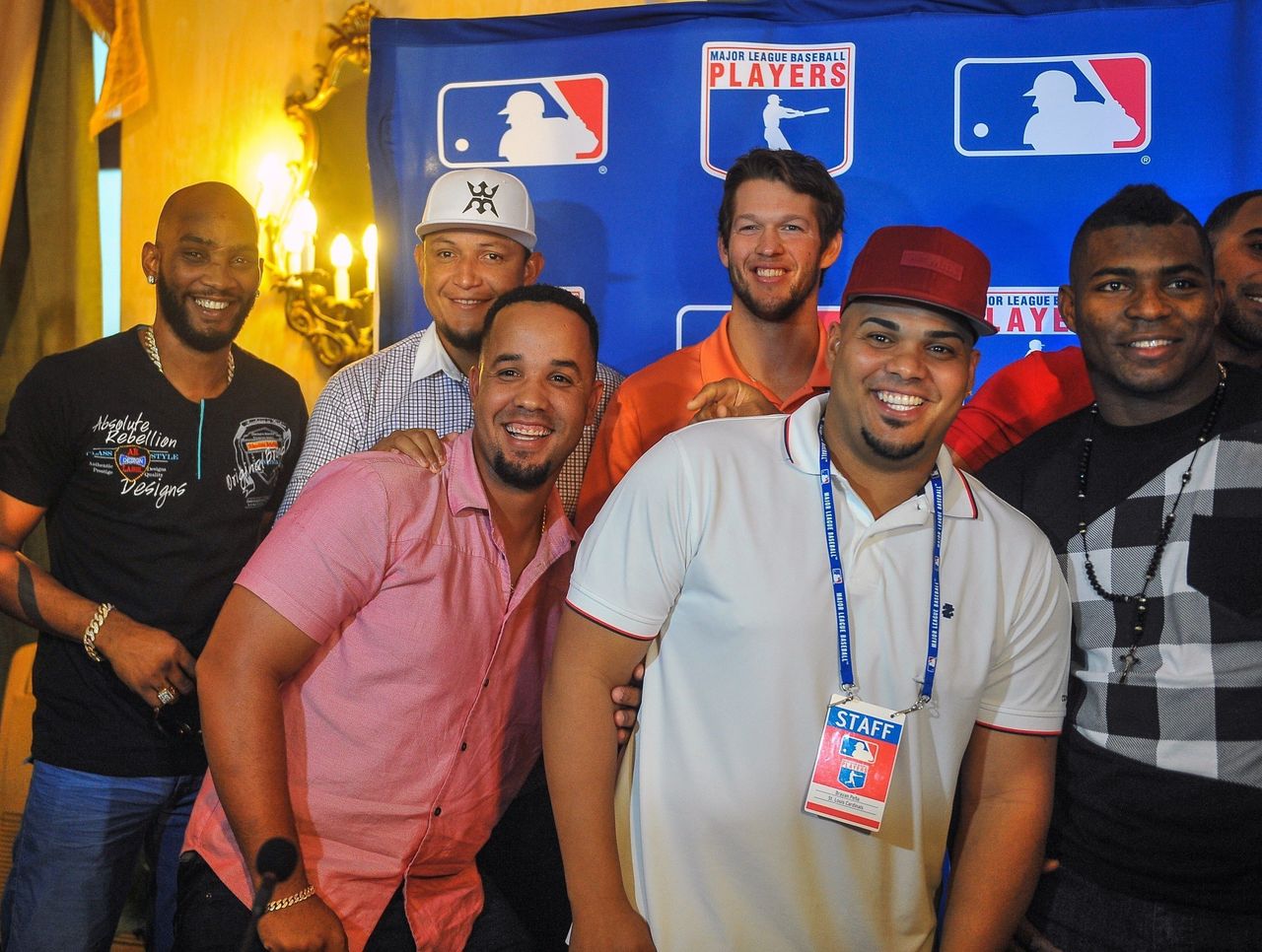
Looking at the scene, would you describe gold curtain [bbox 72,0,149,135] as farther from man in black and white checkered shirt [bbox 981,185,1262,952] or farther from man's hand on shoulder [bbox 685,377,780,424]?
man in black and white checkered shirt [bbox 981,185,1262,952]

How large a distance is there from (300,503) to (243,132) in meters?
2.79

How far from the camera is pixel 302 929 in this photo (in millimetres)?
1973

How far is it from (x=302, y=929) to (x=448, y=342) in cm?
162

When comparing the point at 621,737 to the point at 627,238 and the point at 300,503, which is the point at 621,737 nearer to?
the point at 300,503

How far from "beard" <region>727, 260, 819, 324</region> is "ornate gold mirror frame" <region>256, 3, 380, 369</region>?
5.99 ft

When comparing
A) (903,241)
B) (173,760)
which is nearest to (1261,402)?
(903,241)

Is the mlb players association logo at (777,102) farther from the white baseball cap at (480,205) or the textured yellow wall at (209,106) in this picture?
the textured yellow wall at (209,106)

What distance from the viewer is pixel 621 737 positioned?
203 cm

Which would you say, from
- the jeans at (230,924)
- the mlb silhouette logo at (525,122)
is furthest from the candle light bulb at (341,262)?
the jeans at (230,924)

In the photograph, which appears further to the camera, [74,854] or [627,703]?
[74,854]

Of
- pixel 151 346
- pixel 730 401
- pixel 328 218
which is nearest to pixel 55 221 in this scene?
pixel 328 218

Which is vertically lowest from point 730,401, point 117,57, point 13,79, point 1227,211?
point 730,401

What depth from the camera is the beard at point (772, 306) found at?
9.73 ft

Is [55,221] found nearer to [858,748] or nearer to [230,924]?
[230,924]
